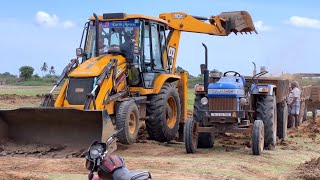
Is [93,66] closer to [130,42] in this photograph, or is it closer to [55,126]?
[130,42]

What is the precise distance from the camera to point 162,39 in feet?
45.5

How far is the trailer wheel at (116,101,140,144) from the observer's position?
11.0 meters

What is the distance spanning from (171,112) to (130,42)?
2171 mm

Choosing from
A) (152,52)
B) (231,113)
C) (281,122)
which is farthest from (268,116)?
(152,52)

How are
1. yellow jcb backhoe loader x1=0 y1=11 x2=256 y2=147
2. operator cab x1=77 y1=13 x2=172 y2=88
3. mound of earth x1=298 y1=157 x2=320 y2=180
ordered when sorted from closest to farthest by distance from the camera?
mound of earth x1=298 y1=157 x2=320 y2=180, yellow jcb backhoe loader x1=0 y1=11 x2=256 y2=147, operator cab x1=77 y1=13 x2=172 y2=88

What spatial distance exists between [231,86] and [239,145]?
2126 mm

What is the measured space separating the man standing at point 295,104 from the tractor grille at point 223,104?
782cm

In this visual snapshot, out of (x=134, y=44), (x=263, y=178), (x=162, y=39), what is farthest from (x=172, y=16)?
(x=263, y=178)

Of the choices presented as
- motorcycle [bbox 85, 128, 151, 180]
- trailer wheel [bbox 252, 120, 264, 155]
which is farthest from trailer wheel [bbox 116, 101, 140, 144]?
motorcycle [bbox 85, 128, 151, 180]

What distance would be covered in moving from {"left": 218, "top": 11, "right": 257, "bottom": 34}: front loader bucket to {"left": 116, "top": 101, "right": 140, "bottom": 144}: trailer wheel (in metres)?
5.29

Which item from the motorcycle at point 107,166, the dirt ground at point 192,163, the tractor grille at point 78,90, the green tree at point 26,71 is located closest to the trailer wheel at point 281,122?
the dirt ground at point 192,163

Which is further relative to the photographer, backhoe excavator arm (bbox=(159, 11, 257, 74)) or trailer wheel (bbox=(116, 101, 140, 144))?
backhoe excavator arm (bbox=(159, 11, 257, 74))

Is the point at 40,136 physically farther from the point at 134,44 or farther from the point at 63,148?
the point at 134,44

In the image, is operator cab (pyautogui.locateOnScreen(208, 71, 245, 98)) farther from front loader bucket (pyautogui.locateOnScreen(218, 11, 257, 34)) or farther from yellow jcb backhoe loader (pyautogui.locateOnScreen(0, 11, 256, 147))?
front loader bucket (pyautogui.locateOnScreen(218, 11, 257, 34))
